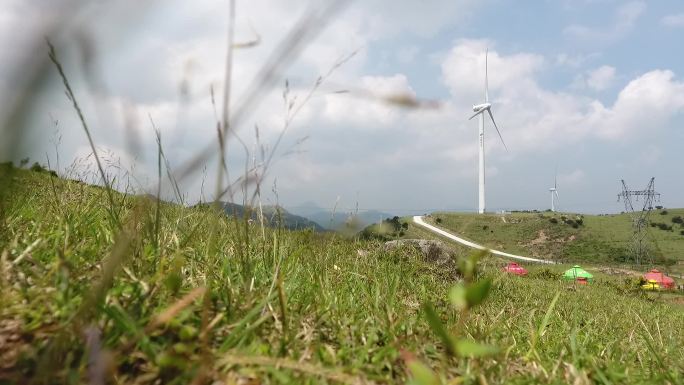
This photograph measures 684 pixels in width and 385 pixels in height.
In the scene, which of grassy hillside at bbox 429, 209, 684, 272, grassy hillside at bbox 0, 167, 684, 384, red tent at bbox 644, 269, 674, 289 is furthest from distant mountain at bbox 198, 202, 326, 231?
grassy hillside at bbox 429, 209, 684, 272

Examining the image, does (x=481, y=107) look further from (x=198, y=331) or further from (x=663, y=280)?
(x=198, y=331)

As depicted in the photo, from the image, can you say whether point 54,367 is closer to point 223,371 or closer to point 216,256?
point 223,371

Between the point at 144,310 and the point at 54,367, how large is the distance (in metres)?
0.51

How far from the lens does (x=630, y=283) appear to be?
3155 cm

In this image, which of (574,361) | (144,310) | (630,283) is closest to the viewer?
(144,310)

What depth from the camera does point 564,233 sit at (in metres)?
135

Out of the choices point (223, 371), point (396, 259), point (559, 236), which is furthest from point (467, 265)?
point (559, 236)

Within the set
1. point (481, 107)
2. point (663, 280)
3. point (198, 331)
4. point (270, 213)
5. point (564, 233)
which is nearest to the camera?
point (198, 331)

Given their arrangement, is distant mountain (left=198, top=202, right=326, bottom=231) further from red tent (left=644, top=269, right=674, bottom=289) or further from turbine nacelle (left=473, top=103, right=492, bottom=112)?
turbine nacelle (left=473, top=103, right=492, bottom=112)

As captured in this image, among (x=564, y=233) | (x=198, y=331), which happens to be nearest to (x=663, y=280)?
(x=198, y=331)

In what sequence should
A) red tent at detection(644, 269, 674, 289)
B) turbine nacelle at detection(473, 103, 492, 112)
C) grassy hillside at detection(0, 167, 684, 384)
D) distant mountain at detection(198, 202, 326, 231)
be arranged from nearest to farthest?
grassy hillside at detection(0, 167, 684, 384)
distant mountain at detection(198, 202, 326, 231)
red tent at detection(644, 269, 674, 289)
turbine nacelle at detection(473, 103, 492, 112)

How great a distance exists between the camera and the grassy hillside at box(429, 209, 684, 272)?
4678 inches

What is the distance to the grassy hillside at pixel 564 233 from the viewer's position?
390 feet

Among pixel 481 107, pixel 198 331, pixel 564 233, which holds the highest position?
pixel 481 107
